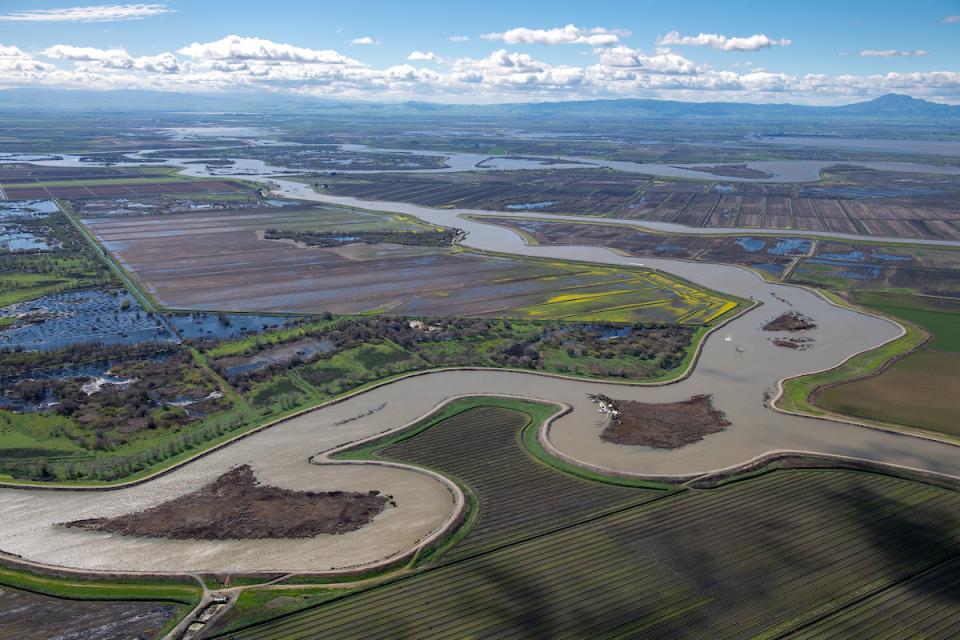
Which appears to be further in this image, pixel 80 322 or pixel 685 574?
pixel 80 322

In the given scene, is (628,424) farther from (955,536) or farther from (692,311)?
(692,311)

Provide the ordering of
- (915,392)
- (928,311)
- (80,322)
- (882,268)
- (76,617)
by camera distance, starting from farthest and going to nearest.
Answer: (882,268) → (928,311) → (80,322) → (915,392) → (76,617)

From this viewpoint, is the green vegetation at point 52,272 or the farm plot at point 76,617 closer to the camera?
the farm plot at point 76,617

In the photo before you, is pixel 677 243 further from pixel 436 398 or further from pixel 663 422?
pixel 436 398

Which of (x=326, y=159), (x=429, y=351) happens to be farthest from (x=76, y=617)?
(x=326, y=159)

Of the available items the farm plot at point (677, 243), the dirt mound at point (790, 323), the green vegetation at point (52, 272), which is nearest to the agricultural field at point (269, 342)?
the green vegetation at point (52, 272)

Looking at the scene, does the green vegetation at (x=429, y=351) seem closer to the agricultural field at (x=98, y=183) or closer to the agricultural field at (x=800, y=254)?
the agricultural field at (x=800, y=254)

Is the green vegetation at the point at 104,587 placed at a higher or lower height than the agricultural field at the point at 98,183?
lower
